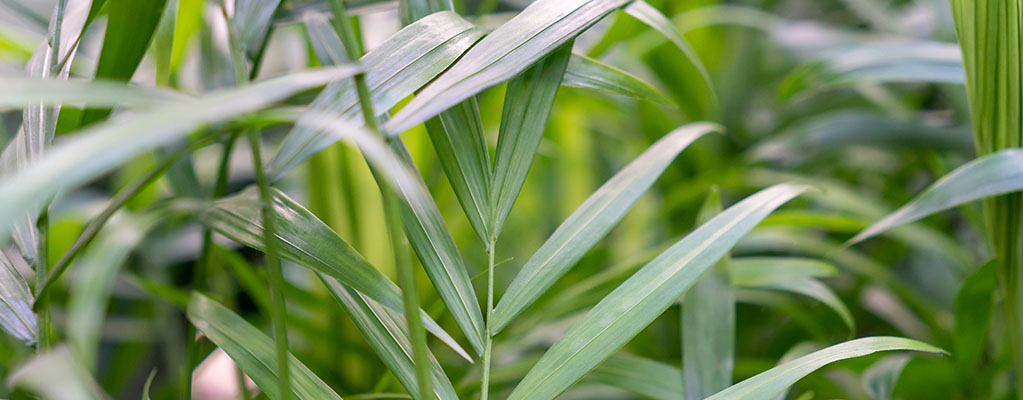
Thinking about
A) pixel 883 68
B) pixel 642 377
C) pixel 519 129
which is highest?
pixel 883 68

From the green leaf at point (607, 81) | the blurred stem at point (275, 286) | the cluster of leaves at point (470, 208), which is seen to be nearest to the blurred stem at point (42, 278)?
the cluster of leaves at point (470, 208)

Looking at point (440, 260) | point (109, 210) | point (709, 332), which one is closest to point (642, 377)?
point (709, 332)

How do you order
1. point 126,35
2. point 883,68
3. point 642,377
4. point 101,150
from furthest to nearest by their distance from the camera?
1. point 883,68
2. point 642,377
3. point 126,35
4. point 101,150

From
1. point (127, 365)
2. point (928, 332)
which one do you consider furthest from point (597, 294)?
point (127, 365)

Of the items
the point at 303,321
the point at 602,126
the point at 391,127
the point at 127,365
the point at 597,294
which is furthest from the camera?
the point at 602,126

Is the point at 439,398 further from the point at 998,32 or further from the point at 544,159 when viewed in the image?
the point at 544,159

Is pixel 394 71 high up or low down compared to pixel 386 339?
up

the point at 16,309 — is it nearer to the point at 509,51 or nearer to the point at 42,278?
the point at 42,278

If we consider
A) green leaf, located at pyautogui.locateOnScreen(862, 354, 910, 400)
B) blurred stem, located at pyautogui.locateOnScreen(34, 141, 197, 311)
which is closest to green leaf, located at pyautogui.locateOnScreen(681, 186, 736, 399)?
green leaf, located at pyautogui.locateOnScreen(862, 354, 910, 400)
